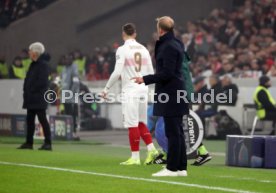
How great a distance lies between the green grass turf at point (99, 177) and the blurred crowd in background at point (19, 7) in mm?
17647

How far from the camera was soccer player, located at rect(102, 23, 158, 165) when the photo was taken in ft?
51.3

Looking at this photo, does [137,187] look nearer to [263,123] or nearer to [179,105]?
[179,105]

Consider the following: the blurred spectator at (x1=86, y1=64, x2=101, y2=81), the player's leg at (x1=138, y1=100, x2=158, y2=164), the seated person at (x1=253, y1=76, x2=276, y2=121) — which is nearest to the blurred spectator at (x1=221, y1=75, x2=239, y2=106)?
the seated person at (x1=253, y1=76, x2=276, y2=121)

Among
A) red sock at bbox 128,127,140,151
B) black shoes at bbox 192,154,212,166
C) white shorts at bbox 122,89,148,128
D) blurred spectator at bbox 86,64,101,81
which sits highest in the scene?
blurred spectator at bbox 86,64,101,81

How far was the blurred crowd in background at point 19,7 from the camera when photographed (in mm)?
35688

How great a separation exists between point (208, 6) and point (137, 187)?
2523cm

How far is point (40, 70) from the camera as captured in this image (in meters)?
19.4

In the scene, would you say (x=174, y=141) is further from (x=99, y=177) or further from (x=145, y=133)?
(x=145, y=133)

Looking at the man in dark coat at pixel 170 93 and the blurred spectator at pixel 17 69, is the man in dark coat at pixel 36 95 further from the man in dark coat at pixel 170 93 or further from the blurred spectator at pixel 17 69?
the blurred spectator at pixel 17 69

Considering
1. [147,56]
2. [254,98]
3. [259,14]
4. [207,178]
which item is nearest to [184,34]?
[259,14]

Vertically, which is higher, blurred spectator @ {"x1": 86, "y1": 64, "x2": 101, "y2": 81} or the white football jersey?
blurred spectator @ {"x1": 86, "y1": 64, "x2": 101, "y2": 81}

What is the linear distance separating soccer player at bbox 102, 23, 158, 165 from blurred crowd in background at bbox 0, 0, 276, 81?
12204 mm

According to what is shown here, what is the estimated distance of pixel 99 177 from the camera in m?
13.2

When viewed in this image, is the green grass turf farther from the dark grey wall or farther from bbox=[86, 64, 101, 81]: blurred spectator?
the dark grey wall
